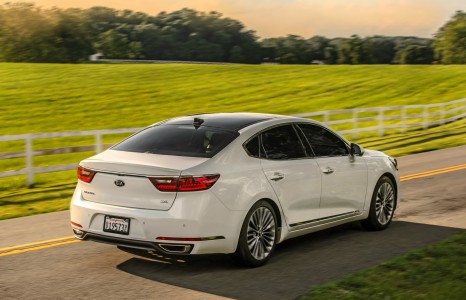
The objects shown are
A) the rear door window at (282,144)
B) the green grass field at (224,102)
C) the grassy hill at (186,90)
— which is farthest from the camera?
the grassy hill at (186,90)

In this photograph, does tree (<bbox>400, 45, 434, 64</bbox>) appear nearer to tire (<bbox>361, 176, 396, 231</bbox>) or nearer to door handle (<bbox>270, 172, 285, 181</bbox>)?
tire (<bbox>361, 176, 396, 231</bbox>)

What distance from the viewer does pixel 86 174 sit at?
8.24 meters

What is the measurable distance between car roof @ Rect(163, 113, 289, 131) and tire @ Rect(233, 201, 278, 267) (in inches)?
36.8

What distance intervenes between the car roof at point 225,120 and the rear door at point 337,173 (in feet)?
2.04

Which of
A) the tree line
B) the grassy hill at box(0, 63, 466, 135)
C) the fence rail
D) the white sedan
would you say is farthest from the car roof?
the tree line

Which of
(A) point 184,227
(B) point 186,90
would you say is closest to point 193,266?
(A) point 184,227

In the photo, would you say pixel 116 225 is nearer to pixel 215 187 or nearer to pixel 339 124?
pixel 215 187

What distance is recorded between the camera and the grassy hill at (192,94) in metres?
32.2

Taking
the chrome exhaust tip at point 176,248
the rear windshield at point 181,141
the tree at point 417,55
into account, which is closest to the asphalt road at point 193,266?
the chrome exhaust tip at point 176,248

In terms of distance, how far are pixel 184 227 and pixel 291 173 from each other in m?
1.64

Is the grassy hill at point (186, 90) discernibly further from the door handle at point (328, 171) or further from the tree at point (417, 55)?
the tree at point (417, 55)

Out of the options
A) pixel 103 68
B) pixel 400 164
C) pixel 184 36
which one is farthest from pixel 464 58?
pixel 400 164

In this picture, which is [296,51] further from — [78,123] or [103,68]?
[78,123]

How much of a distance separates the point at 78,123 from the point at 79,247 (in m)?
31.6
